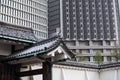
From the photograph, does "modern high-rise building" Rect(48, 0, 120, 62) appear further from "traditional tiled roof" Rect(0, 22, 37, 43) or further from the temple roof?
the temple roof

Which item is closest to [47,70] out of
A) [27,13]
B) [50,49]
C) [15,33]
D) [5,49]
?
[50,49]

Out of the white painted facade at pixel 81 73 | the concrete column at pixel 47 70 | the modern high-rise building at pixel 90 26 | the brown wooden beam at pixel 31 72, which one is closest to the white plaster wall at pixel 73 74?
the white painted facade at pixel 81 73

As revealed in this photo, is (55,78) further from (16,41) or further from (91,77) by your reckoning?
(16,41)

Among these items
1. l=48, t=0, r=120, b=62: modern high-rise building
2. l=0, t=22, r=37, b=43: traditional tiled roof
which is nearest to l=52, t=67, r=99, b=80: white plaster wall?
l=0, t=22, r=37, b=43: traditional tiled roof

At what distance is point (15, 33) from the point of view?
1034 cm

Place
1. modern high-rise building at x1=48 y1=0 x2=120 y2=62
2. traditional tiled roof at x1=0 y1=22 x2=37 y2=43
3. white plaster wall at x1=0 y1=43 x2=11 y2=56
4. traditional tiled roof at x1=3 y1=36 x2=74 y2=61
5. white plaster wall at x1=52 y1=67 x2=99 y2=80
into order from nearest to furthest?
traditional tiled roof at x1=3 y1=36 x2=74 y2=61
traditional tiled roof at x1=0 y1=22 x2=37 y2=43
white plaster wall at x1=0 y1=43 x2=11 y2=56
white plaster wall at x1=52 y1=67 x2=99 y2=80
modern high-rise building at x1=48 y1=0 x2=120 y2=62

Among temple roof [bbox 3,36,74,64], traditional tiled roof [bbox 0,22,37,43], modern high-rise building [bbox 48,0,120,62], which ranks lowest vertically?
temple roof [bbox 3,36,74,64]

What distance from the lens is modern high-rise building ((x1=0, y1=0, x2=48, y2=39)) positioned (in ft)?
300

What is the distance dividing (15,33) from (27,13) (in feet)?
297

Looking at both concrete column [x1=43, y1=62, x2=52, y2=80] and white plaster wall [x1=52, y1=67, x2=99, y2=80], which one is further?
white plaster wall [x1=52, y1=67, x2=99, y2=80]

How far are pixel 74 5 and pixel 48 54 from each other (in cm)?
9712

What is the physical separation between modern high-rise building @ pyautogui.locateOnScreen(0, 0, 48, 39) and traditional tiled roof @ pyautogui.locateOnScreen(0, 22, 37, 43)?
77.9m

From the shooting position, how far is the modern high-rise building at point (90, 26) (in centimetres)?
9981

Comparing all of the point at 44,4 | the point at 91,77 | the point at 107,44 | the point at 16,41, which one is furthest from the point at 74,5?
the point at 16,41
